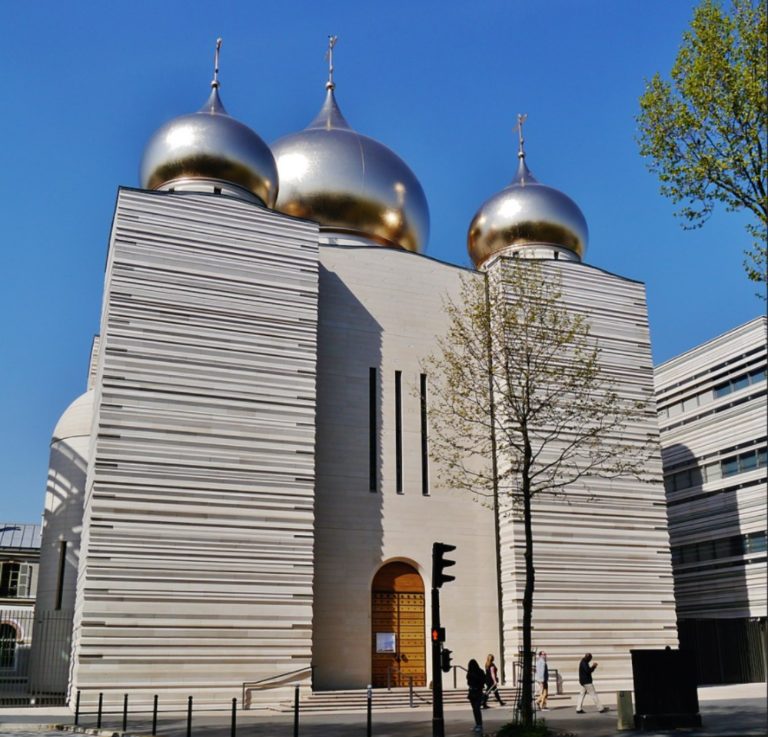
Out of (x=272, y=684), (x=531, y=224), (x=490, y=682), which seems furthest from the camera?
(x=531, y=224)

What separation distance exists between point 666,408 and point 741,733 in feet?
85.4

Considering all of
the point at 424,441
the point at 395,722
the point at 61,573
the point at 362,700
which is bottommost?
the point at 395,722

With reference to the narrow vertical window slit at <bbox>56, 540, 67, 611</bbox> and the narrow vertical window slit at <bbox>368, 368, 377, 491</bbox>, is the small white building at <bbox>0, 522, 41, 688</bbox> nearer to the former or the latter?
the narrow vertical window slit at <bbox>56, 540, 67, 611</bbox>

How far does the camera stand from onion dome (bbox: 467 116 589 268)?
102 feet

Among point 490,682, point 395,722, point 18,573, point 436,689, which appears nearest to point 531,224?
point 490,682

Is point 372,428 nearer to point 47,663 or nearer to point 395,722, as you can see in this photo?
point 395,722

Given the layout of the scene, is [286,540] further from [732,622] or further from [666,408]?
[666,408]

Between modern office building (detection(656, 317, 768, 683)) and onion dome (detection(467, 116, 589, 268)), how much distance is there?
8.11m

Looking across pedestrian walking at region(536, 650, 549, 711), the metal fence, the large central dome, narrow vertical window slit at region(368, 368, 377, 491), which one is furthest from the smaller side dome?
pedestrian walking at region(536, 650, 549, 711)

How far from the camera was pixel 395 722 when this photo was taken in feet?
58.2

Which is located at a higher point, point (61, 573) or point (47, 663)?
point (61, 573)

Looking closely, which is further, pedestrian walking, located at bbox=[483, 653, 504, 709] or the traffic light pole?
pedestrian walking, located at bbox=[483, 653, 504, 709]

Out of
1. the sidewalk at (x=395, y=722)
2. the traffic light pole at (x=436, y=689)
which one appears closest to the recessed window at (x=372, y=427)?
the sidewalk at (x=395, y=722)

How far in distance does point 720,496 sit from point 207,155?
23.4 metres
